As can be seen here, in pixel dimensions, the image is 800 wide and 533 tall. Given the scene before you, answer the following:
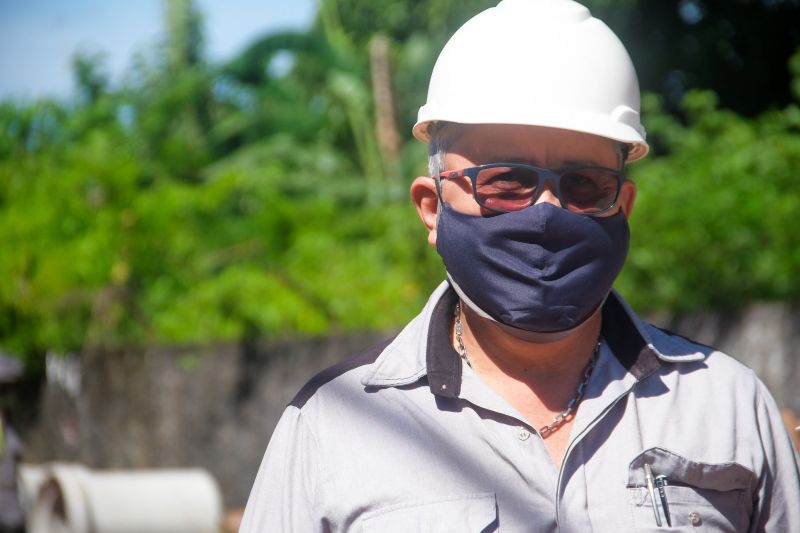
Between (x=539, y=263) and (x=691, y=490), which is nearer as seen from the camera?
(x=691, y=490)

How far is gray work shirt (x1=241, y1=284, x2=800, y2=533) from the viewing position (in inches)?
83.0

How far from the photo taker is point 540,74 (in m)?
2.26

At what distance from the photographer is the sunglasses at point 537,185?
7.45ft

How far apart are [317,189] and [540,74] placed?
47.3ft

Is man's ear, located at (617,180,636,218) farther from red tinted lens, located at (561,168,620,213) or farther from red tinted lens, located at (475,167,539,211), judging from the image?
red tinted lens, located at (475,167,539,211)

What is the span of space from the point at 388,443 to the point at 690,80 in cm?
1367

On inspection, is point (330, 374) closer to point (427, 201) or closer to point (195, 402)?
point (427, 201)

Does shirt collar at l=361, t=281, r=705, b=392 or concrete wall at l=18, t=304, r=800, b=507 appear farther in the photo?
concrete wall at l=18, t=304, r=800, b=507

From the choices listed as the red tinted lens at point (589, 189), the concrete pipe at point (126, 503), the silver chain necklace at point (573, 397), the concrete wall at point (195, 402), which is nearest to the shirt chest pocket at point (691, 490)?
the silver chain necklace at point (573, 397)

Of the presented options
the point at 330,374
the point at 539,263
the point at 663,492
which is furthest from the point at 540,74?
the point at 663,492

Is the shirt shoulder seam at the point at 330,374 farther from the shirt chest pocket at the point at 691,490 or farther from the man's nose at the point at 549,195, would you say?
the shirt chest pocket at the point at 691,490

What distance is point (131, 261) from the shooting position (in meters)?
10.4

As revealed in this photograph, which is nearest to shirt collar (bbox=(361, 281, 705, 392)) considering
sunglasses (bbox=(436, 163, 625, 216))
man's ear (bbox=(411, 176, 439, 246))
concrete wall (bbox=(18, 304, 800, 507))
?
man's ear (bbox=(411, 176, 439, 246))

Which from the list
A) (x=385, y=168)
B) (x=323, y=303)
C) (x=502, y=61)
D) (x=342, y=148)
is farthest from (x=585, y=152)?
(x=342, y=148)
